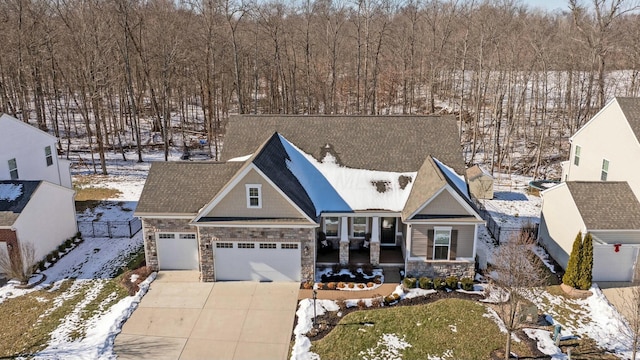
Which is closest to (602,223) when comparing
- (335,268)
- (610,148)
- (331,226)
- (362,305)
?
(610,148)

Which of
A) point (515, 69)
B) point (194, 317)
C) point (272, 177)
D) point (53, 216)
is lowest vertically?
point (194, 317)

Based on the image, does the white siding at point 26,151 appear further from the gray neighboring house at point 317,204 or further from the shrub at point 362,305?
the shrub at point 362,305

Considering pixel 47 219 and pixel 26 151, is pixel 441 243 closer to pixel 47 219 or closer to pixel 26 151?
pixel 47 219

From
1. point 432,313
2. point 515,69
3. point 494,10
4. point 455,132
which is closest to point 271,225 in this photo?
point 432,313

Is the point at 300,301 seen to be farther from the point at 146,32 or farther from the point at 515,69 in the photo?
the point at 146,32

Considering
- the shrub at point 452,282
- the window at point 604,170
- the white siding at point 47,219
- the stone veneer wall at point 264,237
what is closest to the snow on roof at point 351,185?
the stone veneer wall at point 264,237

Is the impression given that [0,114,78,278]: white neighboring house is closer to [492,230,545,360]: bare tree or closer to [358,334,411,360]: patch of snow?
[358,334,411,360]: patch of snow

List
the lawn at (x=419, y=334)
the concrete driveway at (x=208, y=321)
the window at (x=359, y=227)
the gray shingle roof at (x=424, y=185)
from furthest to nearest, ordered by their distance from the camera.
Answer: the window at (x=359, y=227)
the gray shingle roof at (x=424, y=185)
the concrete driveway at (x=208, y=321)
the lawn at (x=419, y=334)
